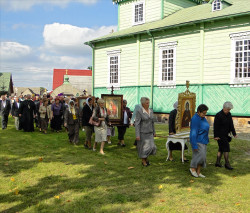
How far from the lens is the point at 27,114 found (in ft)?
53.7

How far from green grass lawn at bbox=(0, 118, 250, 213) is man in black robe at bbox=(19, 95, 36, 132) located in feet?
18.2

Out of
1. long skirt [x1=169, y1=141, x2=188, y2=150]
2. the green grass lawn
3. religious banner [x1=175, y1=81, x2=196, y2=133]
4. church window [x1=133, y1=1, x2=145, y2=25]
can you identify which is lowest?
the green grass lawn

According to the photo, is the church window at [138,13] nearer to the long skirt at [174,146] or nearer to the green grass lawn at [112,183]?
the green grass lawn at [112,183]

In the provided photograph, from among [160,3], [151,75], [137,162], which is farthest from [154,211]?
[160,3]

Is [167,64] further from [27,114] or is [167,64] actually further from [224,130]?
[224,130]

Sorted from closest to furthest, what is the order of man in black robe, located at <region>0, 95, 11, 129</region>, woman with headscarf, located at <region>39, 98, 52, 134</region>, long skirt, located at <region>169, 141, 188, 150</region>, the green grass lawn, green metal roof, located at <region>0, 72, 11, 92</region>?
the green grass lawn, long skirt, located at <region>169, 141, 188, 150</region>, woman with headscarf, located at <region>39, 98, 52, 134</region>, man in black robe, located at <region>0, 95, 11, 129</region>, green metal roof, located at <region>0, 72, 11, 92</region>

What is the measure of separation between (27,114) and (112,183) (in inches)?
425

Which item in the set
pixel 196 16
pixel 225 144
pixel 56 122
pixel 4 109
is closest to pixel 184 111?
pixel 225 144

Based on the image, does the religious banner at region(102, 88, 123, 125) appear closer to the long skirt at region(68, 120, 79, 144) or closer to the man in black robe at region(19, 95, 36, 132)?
the long skirt at region(68, 120, 79, 144)

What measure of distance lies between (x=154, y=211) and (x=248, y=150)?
720cm

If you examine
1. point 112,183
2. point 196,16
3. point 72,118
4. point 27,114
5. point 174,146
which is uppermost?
point 196,16

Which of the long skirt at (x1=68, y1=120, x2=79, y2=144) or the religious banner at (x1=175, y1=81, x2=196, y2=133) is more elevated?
the religious banner at (x1=175, y1=81, x2=196, y2=133)

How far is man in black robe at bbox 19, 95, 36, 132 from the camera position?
53.5 ft

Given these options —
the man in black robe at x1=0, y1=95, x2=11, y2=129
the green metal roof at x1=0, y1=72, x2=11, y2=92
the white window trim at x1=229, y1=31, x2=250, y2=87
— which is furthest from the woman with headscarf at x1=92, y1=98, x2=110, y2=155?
the green metal roof at x1=0, y1=72, x2=11, y2=92
